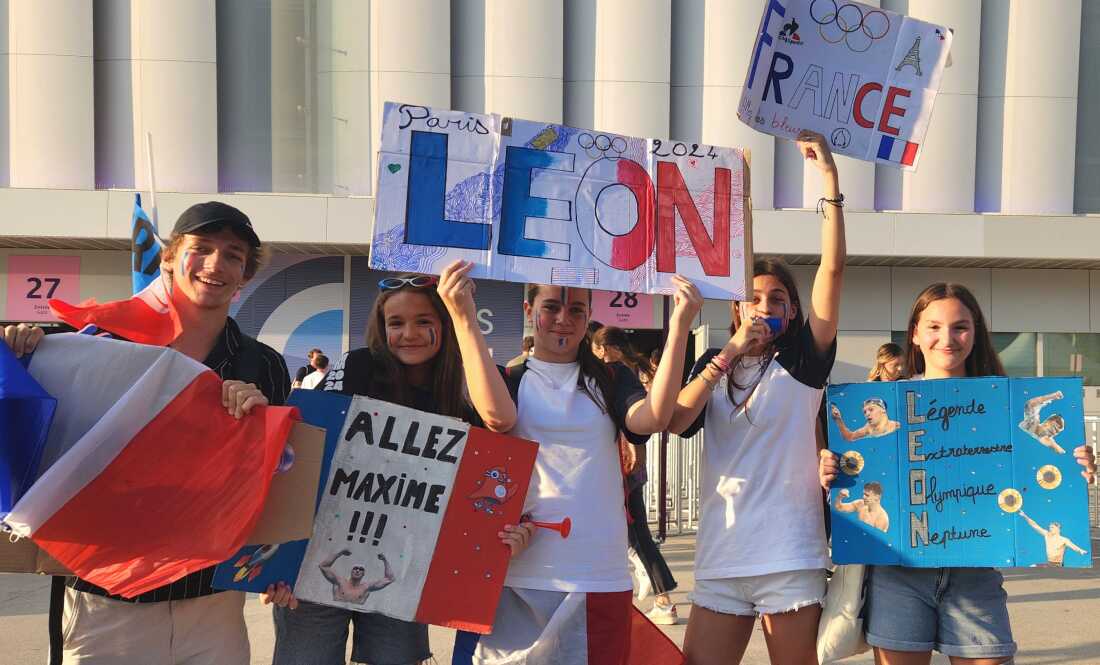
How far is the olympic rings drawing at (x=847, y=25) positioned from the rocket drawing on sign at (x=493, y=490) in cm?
228

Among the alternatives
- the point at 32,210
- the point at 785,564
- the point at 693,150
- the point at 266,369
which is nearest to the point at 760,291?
the point at 693,150

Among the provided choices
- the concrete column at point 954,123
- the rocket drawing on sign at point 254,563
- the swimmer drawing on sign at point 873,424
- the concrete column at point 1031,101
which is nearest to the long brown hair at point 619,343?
→ the swimmer drawing on sign at point 873,424

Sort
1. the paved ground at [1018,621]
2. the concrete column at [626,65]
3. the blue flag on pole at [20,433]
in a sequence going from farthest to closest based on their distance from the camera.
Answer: the concrete column at [626,65] < the paved ground at [1018,621] < the blue flag on pole at [20,433]

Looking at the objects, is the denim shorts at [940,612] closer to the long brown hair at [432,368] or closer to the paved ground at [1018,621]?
the long brown hair at [432,368]

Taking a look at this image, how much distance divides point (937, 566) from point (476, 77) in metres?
17.6

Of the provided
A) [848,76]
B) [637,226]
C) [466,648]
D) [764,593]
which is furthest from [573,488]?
[848,76]

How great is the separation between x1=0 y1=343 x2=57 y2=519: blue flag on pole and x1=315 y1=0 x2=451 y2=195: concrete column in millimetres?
16830

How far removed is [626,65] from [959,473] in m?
17.1

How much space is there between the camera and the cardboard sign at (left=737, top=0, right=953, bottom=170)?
171 inches

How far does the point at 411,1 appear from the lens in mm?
19406

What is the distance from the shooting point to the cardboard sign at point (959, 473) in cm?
367

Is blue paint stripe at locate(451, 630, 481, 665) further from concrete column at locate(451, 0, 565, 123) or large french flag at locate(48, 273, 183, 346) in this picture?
concrete column at locate(451, 0, 565, 123)

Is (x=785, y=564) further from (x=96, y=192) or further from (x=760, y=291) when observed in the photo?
(x=96, y=192)

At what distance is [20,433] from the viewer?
298 centimetres
